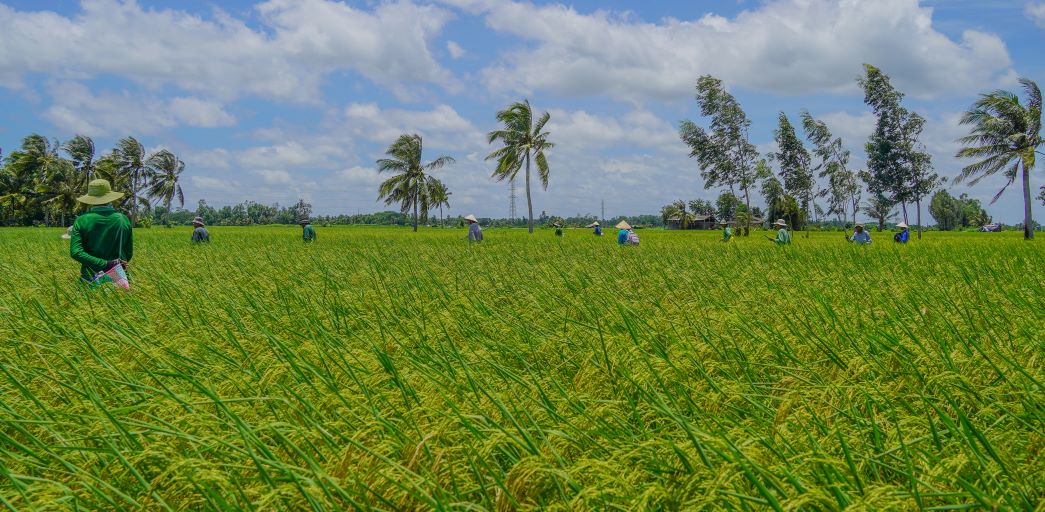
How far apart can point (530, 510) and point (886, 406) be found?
1.43 m

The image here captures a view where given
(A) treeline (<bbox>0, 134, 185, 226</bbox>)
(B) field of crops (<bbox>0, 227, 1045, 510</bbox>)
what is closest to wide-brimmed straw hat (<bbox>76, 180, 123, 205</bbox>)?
(B) field of crops (<bbox>0, 227, 1045, 510</bbox>)

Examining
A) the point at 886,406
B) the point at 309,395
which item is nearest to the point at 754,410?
the point at 886,406

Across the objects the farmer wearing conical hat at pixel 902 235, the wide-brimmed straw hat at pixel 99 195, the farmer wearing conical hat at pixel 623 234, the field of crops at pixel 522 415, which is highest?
the wide-brimmed straw hat at pixel 99 195

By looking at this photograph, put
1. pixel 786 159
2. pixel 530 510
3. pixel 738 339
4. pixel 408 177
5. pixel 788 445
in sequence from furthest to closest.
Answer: pixel 408 177 → pixel 786 159 → pixel 738 339 → pixel 788 445 → pixel 530 510

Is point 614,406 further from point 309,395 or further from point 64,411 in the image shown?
point 64,411

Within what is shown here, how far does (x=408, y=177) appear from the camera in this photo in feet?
144

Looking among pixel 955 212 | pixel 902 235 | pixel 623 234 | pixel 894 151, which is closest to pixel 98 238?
pixel 623 234

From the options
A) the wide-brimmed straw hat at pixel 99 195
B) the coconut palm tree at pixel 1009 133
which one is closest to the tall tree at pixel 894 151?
the coconut palm tree at pixel 1009 133

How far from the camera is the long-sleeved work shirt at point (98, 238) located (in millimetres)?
5172

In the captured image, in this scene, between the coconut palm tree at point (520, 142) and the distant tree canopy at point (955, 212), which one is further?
the distant tree canopy at point (955, 212)

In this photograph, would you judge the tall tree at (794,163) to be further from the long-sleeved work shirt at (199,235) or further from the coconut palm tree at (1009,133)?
the long-sleeved work shirt at (199,235)

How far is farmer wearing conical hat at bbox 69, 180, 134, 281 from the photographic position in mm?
5180

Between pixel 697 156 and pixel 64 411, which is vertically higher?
pixel 697 156

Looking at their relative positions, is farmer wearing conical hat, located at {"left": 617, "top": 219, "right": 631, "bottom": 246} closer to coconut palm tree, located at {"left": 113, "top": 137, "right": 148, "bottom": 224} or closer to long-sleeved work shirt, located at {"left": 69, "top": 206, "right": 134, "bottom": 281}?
long-sleeved work shirt, located at {"left": 69, "top": 206, "right": 134, "bottom": 281}
